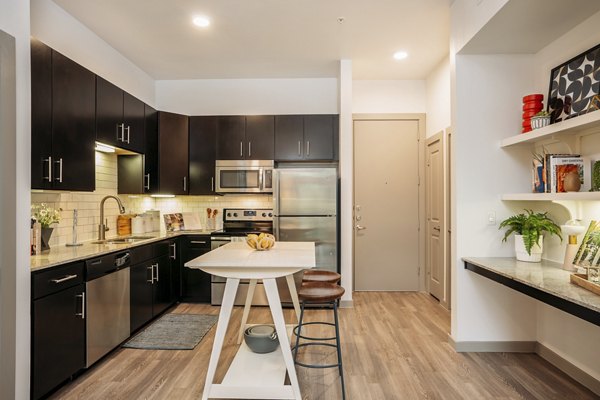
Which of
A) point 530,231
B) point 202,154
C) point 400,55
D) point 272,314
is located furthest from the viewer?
point 202,154

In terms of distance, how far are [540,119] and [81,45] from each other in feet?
13.0

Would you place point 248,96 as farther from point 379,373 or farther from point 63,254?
point 379,373

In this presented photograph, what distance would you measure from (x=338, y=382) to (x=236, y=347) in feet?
3.32

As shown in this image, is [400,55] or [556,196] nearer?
[556,196]

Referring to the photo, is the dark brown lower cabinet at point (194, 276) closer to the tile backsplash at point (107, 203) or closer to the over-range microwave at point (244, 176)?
the tile backsplash at point (107, 203)

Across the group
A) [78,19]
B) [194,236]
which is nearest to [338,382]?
[194,236]

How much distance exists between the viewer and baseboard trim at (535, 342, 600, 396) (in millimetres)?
2377

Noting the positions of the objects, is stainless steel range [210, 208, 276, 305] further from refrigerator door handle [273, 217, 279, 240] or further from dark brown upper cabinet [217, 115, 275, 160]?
dark brown upper cabinet [217, 115, 275, 160]

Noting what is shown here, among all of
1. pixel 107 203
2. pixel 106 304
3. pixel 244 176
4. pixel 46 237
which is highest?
pixel 244 176

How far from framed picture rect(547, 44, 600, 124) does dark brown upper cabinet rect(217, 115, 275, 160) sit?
2.98m

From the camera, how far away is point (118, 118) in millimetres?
3443

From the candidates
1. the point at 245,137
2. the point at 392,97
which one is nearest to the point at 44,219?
the point at 245,137

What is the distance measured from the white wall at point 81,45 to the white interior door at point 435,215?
12.4ft

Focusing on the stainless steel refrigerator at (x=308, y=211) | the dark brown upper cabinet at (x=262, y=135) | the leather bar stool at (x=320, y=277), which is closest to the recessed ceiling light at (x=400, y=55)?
the stainless steel refrigerator at (x=308, y=211)
